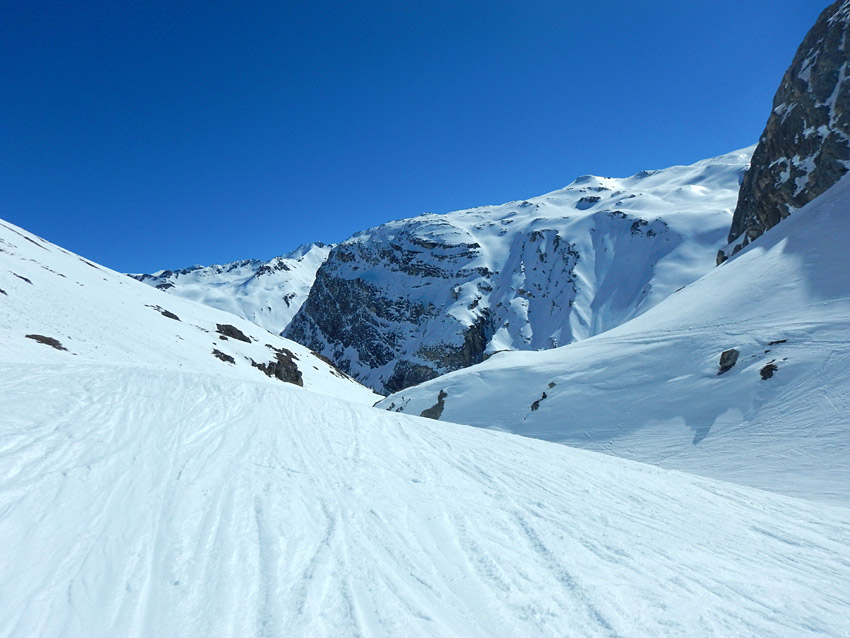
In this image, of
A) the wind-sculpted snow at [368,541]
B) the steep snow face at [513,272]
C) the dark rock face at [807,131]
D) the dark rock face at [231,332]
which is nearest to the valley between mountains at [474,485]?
the wind-sculpted snow at [368,541]

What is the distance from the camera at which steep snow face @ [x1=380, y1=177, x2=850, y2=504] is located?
31.8 feet

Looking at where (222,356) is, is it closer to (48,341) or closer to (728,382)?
(48,341)

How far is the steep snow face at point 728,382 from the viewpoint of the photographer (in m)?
9.68

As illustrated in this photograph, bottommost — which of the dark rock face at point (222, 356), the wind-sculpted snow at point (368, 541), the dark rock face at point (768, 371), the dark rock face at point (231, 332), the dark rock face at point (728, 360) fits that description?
the wind-sculpted snow at point (368, 541)

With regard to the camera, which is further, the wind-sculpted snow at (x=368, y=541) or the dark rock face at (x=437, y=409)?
the dark rock face at (x=437, y=409)

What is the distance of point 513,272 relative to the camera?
126 m

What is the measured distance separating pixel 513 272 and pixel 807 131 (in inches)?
3497

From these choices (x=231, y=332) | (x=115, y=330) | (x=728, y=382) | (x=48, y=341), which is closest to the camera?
(x=728, y=382)

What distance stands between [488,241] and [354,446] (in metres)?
141

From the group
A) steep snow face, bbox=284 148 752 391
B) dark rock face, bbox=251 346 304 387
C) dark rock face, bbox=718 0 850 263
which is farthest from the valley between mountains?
steep snow face, bbox=284 148 752 391

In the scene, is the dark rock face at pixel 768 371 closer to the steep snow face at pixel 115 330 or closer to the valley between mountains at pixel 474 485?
the valley between mountains at pixel 474 485

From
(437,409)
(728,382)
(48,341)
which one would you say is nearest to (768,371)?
(728,382)

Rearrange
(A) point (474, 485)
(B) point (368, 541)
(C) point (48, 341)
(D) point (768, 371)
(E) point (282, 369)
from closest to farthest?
(B) point (368, 541), (A) point (474, 485), (D) point (768, 371), (C) point (48, 341), (E) point (282, 369)

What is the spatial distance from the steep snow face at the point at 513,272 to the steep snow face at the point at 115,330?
6680cm
